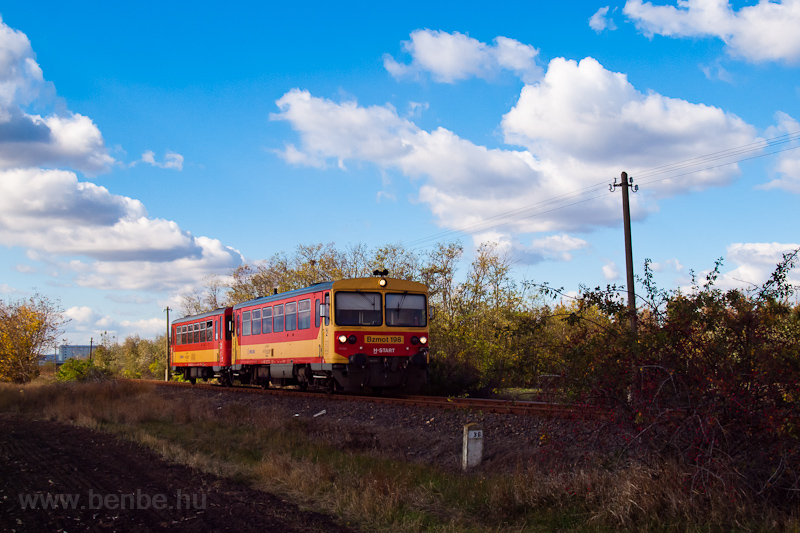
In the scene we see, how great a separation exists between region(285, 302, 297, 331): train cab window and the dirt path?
813 cm

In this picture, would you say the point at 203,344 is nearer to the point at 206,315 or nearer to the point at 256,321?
the point at 206,315

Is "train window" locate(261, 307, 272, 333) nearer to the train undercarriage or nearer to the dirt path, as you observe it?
the train undercarriage

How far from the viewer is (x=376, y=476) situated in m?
8.20

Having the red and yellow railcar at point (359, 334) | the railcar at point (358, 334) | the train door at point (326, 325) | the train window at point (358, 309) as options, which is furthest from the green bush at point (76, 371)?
the train window at point (358, 309)

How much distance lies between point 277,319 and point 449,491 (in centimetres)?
1354

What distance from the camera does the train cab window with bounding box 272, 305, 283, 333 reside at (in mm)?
20312

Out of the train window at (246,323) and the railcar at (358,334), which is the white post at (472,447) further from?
the train window at (246,323)

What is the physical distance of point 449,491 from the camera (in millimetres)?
7867

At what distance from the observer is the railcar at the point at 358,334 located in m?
17.2

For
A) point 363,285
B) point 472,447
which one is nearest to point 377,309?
point 363,285

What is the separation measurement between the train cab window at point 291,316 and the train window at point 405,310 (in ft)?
10.2

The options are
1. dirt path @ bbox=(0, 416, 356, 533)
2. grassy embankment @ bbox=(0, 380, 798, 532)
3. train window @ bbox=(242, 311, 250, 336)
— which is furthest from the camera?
train window @ bbox=(242, 311, 250, 336)

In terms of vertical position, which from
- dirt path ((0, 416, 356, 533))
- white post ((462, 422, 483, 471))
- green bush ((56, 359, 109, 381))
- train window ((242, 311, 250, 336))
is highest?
train window ((242, 311, 250, 336))

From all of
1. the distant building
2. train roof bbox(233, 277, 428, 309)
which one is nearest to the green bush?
the distant building
